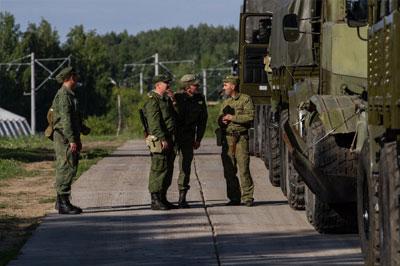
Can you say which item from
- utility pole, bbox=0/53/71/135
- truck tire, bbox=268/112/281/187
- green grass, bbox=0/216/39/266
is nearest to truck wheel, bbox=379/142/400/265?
green grass, bbox=0/216/39/266

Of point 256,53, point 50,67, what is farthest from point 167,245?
point 50,67

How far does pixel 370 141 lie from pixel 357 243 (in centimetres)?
297

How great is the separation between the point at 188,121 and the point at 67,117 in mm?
1857

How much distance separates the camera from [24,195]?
64.6 ft

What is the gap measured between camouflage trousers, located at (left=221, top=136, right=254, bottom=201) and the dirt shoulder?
2.30 metres

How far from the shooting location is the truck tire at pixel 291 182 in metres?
15.7

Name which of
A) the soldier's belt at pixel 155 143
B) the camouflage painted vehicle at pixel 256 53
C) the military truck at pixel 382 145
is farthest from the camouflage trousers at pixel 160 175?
the camouflage painted vehicle at pixel 256 53

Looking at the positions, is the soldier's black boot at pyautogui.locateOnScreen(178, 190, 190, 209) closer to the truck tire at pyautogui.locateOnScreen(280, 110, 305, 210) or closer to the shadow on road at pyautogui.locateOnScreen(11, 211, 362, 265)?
the truck tire at pyautogui.locateOnScreen(280, 110, 305, 210)

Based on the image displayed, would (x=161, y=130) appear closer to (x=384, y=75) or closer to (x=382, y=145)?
(x=382, y=145)

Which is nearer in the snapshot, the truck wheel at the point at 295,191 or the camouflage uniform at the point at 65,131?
the camouflage uniform at the point at 65,131

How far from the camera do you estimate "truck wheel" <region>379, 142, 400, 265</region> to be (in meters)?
8.98

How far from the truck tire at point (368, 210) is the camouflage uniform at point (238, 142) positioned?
19.8 feet

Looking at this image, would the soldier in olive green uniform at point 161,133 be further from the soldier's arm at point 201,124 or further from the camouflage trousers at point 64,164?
the camouflage trousers at point 64,164

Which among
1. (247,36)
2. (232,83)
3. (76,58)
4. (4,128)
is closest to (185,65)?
(76,58)
